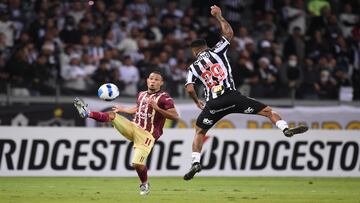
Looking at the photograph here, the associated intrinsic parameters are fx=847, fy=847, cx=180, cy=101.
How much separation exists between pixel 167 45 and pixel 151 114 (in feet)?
33.8

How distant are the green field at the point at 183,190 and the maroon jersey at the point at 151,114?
115 centimetres

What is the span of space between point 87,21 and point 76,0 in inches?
68.1

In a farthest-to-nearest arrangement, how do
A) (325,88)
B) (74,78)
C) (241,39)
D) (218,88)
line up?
(241,39) < (325,88) < (74,78) < (218,88)

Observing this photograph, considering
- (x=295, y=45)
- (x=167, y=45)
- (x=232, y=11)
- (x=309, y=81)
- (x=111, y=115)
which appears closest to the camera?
(x=111, y=115)

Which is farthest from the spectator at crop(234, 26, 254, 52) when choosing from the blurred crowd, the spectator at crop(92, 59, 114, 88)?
the spectator at crop(92, 59, 114, 88)

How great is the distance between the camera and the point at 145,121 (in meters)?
14.3

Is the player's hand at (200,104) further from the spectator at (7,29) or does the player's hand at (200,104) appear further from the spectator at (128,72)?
the spectator at (7,29)

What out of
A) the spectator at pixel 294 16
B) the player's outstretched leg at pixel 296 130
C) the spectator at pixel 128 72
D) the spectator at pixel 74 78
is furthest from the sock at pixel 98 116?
the spectator at pixel 294 16

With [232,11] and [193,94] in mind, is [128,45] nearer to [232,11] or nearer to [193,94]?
[232,11]

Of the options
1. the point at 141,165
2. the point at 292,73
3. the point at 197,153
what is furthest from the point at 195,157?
the point at 292,73

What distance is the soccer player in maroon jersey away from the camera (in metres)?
14.0

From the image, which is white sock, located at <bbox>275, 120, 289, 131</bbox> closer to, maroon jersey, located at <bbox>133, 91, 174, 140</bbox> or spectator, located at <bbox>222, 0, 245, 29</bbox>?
maroon jersey, located at <bbox>133, 91, 174, 140</bbox>

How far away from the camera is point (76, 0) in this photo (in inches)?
1006

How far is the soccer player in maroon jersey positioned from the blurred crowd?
308 inches
